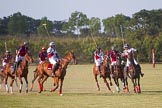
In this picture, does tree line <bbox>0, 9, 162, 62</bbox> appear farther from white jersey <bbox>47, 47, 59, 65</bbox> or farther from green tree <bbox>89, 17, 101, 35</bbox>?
white jersey <bbox>47, 47, 59, 65</bbox>

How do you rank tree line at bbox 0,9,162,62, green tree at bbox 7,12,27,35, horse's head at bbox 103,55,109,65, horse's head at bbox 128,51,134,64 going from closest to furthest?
horse's head at bbox 128,51,134,64
horse's head at bbox 103,55,109,65
tree line at bbox 0,9,162,62
green tree at bbox 7,12,27,35

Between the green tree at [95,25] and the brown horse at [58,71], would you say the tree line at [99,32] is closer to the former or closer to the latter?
the green tree at [95,25]

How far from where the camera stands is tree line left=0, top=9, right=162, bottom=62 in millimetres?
82812

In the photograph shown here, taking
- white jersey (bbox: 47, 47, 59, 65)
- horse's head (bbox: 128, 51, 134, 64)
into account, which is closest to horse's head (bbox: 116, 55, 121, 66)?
horse's head (bbox: 128, 51, 134, 64)

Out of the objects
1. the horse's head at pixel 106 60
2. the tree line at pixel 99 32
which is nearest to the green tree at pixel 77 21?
the tree line at pixel 99 32

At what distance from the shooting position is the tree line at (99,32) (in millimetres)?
82812

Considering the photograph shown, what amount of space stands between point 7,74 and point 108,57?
6172mm

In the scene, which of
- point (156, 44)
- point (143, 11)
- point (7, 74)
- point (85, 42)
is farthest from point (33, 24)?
point (7, 74)

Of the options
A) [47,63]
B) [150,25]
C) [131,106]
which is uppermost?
[150,25]

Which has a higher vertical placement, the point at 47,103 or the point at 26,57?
the point at 26,57

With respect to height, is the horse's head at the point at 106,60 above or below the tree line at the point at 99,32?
below

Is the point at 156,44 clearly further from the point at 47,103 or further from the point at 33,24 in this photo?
the point at 33,24

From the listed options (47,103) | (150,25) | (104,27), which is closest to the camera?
(47,103)

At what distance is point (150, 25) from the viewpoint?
10062 centimetres
